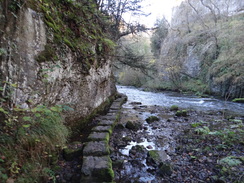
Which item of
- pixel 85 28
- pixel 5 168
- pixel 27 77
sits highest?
pixel 85 28

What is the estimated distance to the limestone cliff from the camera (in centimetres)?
1080

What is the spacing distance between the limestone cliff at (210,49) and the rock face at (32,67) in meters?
6.97

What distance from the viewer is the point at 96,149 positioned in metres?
2.66

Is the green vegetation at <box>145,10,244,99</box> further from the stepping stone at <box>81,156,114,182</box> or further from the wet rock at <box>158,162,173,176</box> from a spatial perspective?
the stepping stone at <box>81,156,114,182</box>

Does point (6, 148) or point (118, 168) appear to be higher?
point (6, 148)

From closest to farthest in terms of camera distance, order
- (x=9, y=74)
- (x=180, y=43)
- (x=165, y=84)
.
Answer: (x=9, y=74)
(x=165, y=84)
(x=180, y=43)

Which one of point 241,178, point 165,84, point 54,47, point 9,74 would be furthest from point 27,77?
point 165,84

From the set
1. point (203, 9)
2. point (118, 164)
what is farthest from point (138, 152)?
point (203, 9)

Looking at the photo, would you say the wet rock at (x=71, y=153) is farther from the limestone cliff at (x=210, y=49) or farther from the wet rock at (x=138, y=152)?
the limestone cliff at (x=210, y=49)

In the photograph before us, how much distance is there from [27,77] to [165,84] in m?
19.9

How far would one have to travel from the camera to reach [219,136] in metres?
4.03

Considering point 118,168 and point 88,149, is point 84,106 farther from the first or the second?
point 118,168

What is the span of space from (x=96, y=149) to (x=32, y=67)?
1.78 metres

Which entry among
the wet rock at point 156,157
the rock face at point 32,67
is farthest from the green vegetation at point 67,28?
the wet rock at point 156,157
